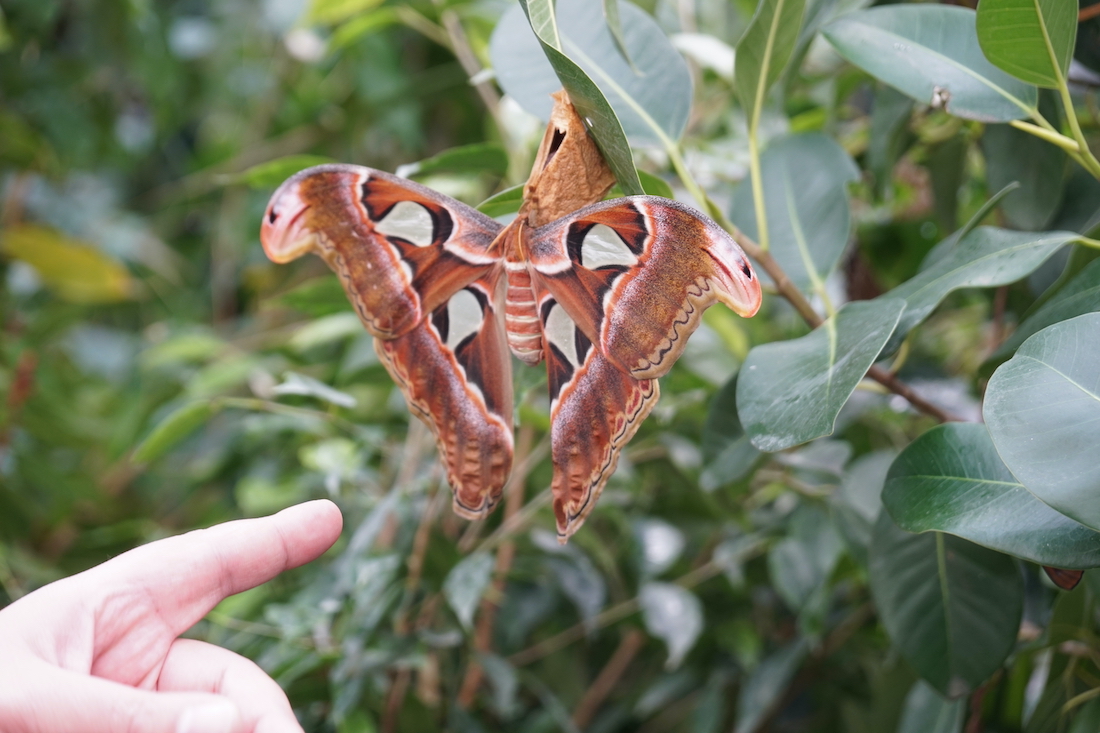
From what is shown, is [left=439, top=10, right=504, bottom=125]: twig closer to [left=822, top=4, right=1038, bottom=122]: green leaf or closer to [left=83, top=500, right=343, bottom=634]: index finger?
[left=822, top=4, right=1038, bottom=122]: green leaf

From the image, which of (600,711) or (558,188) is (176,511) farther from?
(558,188)

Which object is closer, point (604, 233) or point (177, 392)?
point (604, 233)

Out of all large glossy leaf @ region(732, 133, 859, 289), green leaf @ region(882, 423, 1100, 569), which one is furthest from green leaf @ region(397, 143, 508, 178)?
green leaf @ region(882, 423, 1100, 569)

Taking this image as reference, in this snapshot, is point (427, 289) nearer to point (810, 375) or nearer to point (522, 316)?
point (522, 316)

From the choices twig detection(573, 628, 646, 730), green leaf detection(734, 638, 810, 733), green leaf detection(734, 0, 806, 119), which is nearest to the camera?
green leaf detection(734, 0, 806, 119)

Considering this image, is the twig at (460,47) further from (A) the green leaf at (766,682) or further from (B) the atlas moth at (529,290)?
(A) the green leaf at (766,682)

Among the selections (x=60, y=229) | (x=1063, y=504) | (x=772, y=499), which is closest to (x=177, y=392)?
(x=60, y=229)

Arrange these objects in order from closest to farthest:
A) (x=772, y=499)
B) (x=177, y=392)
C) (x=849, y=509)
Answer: (x=849, y=509)
(x=772, y=499)
(x=177, y=392)
